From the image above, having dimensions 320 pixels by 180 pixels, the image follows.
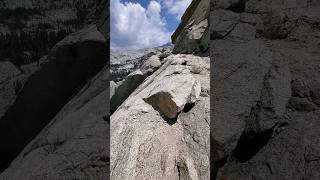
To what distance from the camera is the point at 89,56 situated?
6.76 m

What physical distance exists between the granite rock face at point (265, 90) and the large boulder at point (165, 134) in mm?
1073

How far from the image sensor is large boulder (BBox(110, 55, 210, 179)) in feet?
19.2

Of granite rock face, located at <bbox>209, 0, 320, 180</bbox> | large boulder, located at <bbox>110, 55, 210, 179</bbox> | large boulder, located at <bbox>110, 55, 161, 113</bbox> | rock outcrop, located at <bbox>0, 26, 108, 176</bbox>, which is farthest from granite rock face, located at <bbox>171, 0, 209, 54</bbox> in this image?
rock outcrop, located at <bbox>0, 26, 108, 176</bbox>

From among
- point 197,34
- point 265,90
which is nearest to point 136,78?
point 197,34

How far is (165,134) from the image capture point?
21.3 ft

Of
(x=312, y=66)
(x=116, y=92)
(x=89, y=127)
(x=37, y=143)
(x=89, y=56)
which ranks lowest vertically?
(x=116, y=92)

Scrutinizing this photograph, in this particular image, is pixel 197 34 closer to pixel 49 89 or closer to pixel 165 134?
pixel 165 134

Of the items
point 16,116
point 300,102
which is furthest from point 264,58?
point 16,116

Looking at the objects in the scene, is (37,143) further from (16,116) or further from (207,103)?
(207,103)

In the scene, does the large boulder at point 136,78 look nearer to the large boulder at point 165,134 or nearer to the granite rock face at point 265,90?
the large boulder at point 165,134

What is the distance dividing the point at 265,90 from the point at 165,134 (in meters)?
2.15

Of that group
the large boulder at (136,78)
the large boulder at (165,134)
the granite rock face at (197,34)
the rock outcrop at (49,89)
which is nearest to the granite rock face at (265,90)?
the large boulder at (165,134)

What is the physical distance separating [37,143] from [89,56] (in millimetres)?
2070

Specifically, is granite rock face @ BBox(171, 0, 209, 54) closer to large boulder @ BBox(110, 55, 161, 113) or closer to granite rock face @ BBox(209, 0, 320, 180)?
large boulder @ BBox(110, 55, 161, 113)
